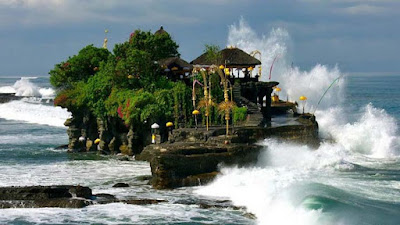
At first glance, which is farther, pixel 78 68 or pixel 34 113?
pixel 34 113

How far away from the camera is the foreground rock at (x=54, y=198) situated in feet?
94.0

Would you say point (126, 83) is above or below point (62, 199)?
above

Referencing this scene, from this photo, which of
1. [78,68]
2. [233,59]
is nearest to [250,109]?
[233,59]

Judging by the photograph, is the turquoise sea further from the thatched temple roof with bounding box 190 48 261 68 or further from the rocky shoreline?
the thatched temple roof with bounding box 190 48 261 68

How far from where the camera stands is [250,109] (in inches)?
1796

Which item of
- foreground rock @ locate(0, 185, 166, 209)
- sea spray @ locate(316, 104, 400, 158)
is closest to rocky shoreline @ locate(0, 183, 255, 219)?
foreground rock @ locate(0, 185, 166, 209)

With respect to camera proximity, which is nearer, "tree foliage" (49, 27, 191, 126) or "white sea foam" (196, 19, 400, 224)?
"white sea foam" (196, 19, 400, 224)

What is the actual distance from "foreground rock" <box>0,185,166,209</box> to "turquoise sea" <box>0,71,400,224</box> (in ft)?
1.53

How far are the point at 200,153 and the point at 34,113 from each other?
4866cm

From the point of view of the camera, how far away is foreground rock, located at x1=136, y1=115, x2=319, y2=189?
3300cm

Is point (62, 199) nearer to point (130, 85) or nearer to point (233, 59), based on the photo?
point (130, 85)

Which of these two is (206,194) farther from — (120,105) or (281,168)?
(120,105)

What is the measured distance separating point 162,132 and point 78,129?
847 centimetres

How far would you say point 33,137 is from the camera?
57.2 meters
